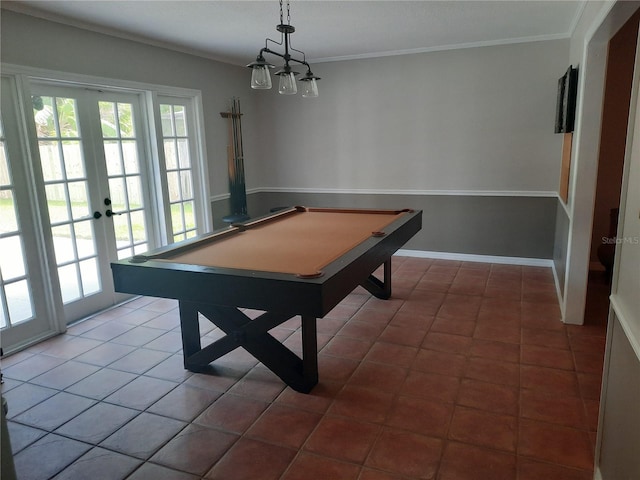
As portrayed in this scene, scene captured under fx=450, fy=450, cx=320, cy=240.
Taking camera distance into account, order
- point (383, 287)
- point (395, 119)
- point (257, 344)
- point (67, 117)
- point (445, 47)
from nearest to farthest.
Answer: point (257, 344) → point (67, 117) → point (383, 287) → point (445, 47) → point (395, 119)

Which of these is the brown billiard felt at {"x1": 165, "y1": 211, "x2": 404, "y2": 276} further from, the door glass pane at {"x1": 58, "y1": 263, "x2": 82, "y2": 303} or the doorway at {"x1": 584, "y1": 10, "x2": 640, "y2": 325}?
the doorway at {"x1": 584, "y1": 10, "x2": 640, "y2": 325}

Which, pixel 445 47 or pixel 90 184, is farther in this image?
pixel 445 47

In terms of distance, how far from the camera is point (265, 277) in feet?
6.91

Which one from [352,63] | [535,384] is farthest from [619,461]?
[352,63]

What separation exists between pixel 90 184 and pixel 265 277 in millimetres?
2569

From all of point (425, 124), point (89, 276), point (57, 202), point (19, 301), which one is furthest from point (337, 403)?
point (425, 124)

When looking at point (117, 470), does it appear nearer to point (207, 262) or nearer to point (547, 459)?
point (207, 262)

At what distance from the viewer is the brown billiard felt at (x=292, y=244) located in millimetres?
2420

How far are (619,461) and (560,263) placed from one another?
9.44 feet

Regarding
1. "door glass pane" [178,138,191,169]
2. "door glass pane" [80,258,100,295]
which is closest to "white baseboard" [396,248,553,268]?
"door glass pane" [178,138,191,169]

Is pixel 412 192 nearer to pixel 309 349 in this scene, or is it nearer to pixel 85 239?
pixel 309 349

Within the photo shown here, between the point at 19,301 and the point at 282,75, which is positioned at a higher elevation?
the point at 282,75

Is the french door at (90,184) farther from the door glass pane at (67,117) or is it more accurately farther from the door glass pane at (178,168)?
the door glass pane at (178,168)

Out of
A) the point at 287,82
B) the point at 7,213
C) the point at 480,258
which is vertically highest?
the point at 287,82
